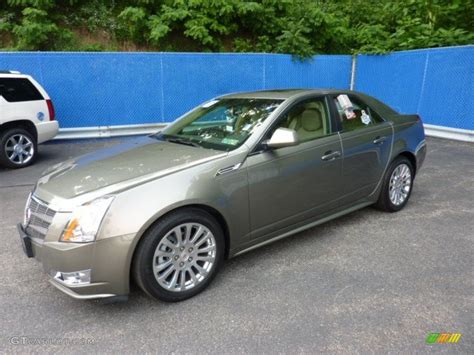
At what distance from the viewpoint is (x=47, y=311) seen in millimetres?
2783

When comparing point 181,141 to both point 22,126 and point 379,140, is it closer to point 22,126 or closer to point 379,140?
point 379,140

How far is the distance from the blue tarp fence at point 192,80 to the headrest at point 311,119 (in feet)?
21.3

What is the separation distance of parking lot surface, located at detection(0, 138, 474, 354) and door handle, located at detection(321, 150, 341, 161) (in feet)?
2.89

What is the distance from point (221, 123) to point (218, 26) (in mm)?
9512

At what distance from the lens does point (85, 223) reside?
249cm

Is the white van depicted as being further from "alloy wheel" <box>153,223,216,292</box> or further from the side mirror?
the side mirror

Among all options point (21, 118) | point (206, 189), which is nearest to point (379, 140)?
point (206, 189)

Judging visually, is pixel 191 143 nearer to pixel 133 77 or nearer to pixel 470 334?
pixel 470 334

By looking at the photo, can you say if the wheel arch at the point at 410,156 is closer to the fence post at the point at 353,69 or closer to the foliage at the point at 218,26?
the foliage at the point at 218,26

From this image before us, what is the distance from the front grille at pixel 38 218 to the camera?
103 inches

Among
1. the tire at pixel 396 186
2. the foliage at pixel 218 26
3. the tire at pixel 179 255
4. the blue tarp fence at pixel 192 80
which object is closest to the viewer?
the tire at pixel 179 255

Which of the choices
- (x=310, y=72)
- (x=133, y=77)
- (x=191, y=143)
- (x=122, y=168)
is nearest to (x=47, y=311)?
(x=122, y=168)

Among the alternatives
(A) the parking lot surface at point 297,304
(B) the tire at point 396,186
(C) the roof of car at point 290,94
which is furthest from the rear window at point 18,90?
(B) the tire at point 396,186

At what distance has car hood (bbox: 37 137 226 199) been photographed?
2.77 meters
